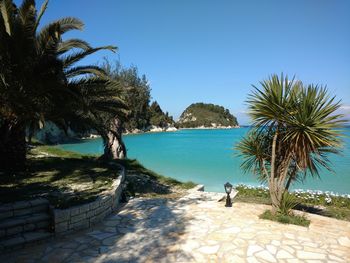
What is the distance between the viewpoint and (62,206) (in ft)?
19.3

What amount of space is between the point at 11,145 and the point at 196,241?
23.5ft

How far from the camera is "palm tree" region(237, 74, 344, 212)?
6424 millimetres

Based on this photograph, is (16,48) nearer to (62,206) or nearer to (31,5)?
(31,5)

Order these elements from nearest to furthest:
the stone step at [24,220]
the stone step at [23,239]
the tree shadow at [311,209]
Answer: the stone step at [23,239] < the stone step at [24,220] < the tree shadow at [311,209]

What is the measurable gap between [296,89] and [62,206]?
585 cm

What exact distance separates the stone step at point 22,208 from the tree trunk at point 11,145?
4155mm

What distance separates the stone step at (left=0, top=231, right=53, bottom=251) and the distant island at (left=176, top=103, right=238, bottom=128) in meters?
132

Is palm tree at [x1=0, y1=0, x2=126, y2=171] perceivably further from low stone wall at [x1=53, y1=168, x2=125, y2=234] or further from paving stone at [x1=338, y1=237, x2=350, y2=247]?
paving stone at [x1=338, y1=237, x2=350, y2=247]

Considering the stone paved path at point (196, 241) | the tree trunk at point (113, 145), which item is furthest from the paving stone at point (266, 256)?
the tree trunk at point (113, 145)

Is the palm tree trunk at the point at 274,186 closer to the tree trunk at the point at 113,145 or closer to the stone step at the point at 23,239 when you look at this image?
the stone step at the point at 23,239

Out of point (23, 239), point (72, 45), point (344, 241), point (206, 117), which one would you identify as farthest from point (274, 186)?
point (206, 117)

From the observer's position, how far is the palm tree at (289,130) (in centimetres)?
642

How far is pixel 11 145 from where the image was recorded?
9.37 m

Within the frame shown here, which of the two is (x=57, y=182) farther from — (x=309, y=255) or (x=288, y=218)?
(x=309, y=255)
